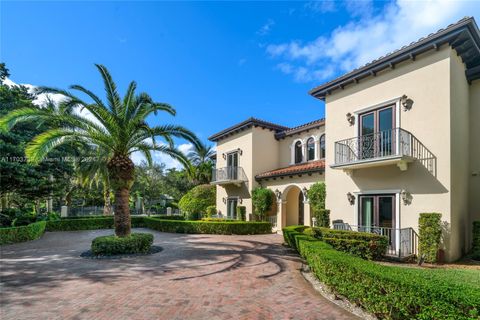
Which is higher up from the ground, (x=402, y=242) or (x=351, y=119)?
(x=351, y=119)

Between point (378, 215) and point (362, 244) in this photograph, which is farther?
point (378, 215)

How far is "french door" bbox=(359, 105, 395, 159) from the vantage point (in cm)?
1114

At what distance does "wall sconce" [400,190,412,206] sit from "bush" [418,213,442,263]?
942 millimetres

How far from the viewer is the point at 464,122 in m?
11.1

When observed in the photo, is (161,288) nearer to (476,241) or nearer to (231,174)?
Result: (476,241)

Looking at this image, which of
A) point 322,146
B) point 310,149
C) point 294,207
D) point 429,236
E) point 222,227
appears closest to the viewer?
point 429,236

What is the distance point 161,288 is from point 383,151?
9617 mm

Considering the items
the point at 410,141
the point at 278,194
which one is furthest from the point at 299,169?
the point at 410,141

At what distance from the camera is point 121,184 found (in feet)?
38.6

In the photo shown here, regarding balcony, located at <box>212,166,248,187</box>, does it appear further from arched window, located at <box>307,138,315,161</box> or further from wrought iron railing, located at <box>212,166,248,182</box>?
arched window, located at <box>307,138,315,161</box>

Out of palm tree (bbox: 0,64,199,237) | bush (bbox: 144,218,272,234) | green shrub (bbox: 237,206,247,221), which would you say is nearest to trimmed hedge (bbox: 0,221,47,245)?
palm tree (bbox: 0,64,199,237)

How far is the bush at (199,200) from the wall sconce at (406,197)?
18.0m

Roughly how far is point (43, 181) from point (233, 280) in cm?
1626

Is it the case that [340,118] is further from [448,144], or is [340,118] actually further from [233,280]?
[233,280]
